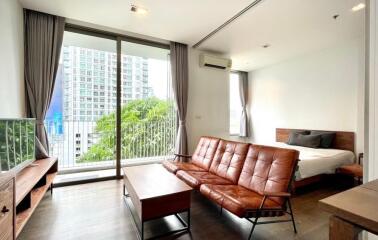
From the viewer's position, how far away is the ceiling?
2758 millimetres

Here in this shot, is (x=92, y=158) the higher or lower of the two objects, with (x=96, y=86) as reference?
lower

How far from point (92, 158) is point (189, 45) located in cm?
345

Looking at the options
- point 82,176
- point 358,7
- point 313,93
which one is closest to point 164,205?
point 82,176

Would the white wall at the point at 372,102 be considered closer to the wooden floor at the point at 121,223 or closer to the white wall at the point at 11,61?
the wooden floor at the point at 121,223

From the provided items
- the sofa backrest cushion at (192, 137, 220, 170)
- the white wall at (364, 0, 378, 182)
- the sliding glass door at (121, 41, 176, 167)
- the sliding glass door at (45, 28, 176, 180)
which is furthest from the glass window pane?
the white wall at (364, 0, 378, 182)

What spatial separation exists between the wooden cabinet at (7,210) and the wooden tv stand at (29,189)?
136 mm

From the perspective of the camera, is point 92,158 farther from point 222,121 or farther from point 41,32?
point 222,121

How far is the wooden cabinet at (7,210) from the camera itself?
119 cm

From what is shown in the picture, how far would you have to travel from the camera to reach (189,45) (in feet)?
14.5

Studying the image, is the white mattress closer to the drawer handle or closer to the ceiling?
the ceiling

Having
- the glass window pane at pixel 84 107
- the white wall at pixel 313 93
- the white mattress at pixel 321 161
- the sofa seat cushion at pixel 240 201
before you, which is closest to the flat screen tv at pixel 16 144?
the glass window pane at pixel 84 107

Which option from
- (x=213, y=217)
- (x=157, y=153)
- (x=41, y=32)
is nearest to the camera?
(x=213, y=217)

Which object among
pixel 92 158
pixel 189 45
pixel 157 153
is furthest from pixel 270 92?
pixel 92 158

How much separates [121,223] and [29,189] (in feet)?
3.19
